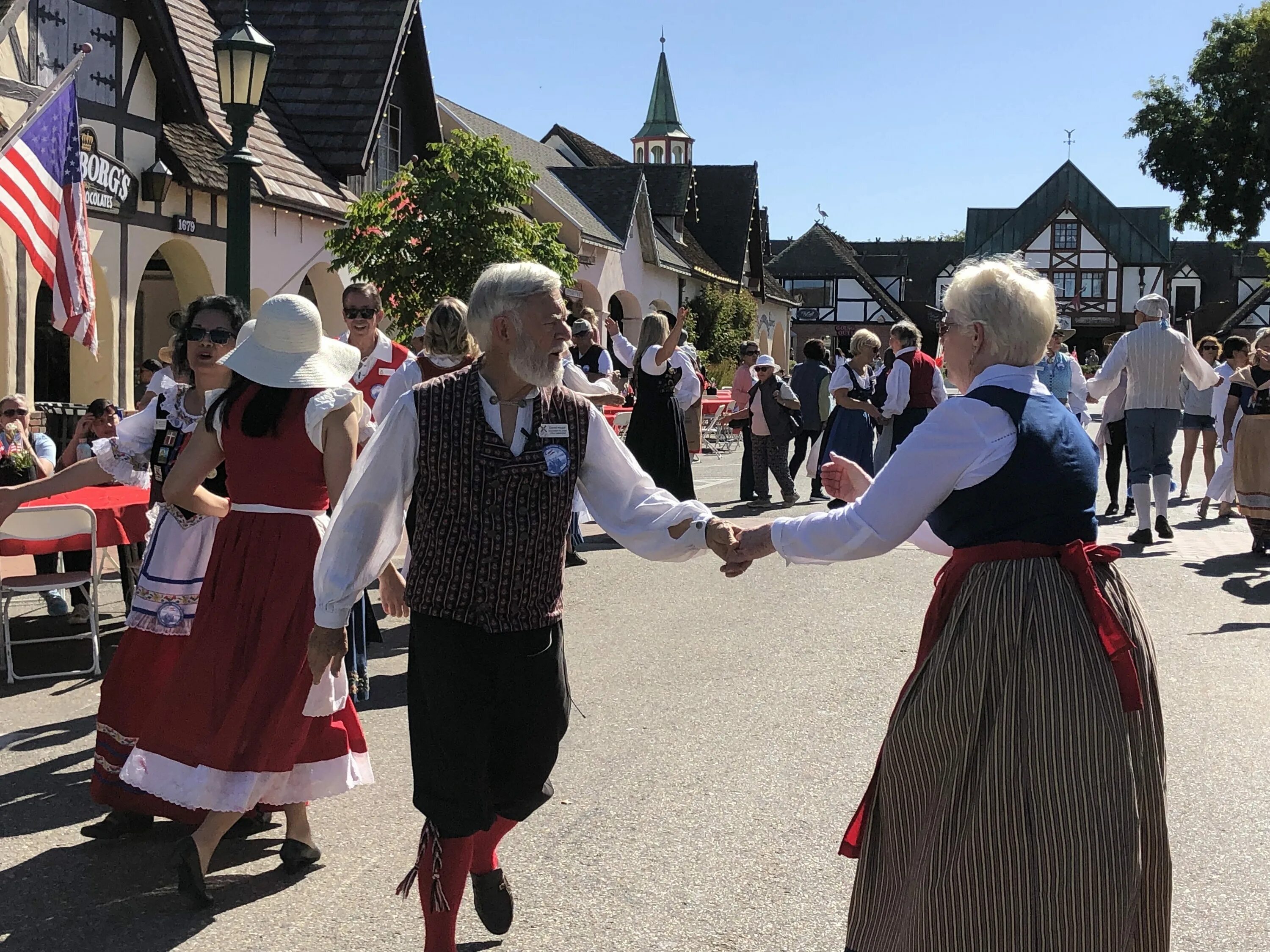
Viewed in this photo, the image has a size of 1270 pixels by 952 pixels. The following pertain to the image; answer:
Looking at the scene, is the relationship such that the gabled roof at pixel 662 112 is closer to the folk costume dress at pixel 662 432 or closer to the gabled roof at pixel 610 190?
the gabled roof at pixel 610 190

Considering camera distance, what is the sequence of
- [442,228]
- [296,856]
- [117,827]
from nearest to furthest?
1. [296,856]
2. [117,827]
3. [442,228]

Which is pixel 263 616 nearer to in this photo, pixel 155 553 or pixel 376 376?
pixel 155 553

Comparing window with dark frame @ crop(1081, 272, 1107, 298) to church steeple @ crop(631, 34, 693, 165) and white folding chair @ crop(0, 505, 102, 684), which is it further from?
white folding chair @ crop(0, 505, 102, 684)

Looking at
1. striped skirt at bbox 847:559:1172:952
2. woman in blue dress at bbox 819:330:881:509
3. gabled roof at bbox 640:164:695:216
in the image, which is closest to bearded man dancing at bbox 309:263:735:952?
striped skirt at bbox 847:559:1172:952

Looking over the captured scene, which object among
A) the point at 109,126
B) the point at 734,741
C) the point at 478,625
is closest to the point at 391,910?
the point at 478,625

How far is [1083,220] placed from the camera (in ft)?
245

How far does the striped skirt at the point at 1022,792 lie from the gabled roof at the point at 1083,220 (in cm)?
7340

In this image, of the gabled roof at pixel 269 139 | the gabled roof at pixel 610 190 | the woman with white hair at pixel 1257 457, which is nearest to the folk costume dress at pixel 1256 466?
the woman with white hair at pixel 1257 457

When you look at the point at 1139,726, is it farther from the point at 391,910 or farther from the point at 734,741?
the point at 734,741

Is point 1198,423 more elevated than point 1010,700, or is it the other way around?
point 1198,423

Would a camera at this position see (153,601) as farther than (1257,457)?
No

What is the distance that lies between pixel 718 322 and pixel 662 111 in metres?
40.9

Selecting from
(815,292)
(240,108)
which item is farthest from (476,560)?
(815,292)

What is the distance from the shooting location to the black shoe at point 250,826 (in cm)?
484
